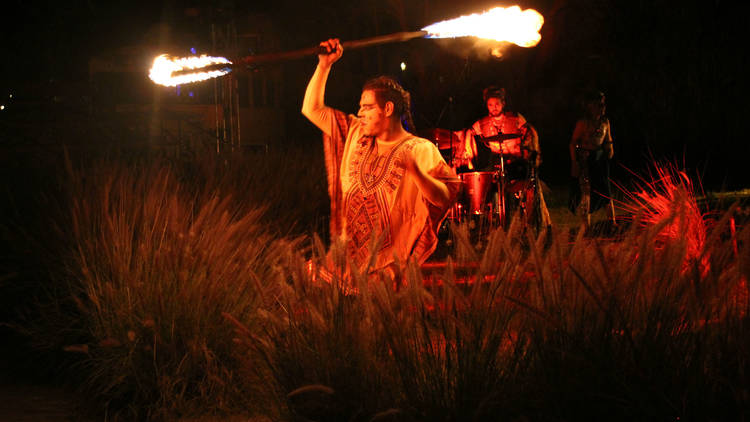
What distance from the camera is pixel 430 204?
541 cm

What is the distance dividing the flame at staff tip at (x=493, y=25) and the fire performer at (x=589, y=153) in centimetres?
532

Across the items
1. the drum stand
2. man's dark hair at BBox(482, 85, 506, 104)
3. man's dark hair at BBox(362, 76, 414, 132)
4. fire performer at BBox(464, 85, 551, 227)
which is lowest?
the drum stand

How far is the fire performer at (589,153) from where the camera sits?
10664 mm

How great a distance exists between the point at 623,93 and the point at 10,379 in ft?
63.7

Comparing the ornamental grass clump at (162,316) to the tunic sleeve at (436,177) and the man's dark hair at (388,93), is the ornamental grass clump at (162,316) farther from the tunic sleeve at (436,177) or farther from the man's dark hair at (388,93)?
the man's dark hair at (388,93)

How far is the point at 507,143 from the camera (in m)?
9.95

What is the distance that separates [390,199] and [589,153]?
5.98 meters

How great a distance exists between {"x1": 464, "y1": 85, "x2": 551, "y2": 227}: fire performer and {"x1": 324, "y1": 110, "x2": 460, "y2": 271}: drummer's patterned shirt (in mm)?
4290

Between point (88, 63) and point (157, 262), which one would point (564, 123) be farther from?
point (157, 262)

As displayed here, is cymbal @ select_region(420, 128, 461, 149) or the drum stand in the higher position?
cymbal @ select_region(420, 128, 461, 149)

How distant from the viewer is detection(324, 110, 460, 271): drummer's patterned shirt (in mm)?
5379

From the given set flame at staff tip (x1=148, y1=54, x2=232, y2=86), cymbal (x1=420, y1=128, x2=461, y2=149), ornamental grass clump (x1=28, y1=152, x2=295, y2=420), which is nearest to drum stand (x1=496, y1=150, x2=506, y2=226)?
cymbal (x1=420, y1=128, x2=461, y2=149)

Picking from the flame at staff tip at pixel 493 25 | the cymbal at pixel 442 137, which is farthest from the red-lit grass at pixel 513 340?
the cymbal at pixel 442 137

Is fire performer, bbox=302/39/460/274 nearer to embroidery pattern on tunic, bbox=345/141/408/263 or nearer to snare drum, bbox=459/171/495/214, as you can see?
embroidery pattern on tunic, bbox=345/141/408/263
